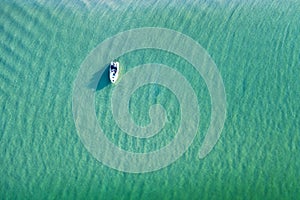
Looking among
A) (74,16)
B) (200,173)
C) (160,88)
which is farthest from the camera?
(74,16)

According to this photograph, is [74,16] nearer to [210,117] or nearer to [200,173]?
[210,117]

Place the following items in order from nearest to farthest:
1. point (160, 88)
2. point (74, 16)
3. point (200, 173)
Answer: point (200, 173)
point (160, 88)
point (74, 16)

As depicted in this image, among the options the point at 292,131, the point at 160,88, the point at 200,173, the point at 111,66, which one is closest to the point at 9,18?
the point at 111,66

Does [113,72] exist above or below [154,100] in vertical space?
above

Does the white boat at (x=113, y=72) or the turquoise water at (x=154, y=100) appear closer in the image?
the turquoise water at (x=154, y=100)

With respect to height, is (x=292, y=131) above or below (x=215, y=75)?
below

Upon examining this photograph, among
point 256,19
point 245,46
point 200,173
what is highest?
point 256,19

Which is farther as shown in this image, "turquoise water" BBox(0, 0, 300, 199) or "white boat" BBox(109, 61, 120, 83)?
"white boat" BBox(109, 61, 120, 83)

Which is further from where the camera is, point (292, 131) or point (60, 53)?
point (60, 53)
